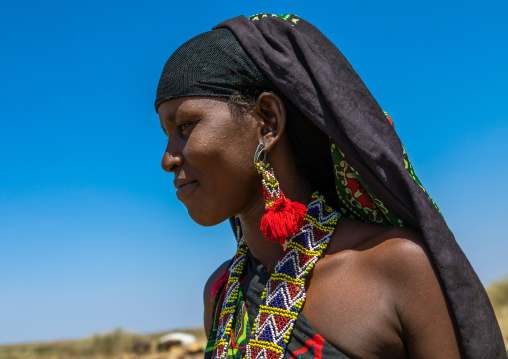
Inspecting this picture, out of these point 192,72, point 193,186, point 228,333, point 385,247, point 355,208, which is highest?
point 192,72

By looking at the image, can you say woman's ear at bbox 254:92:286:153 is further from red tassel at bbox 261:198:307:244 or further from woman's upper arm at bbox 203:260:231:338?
woman's upper arm at bbox 203:260:231:338

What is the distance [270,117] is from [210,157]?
417 millimetres

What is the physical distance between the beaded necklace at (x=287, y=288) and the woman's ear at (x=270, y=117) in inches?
15.3

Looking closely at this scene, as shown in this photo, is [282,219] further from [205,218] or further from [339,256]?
[205,218]

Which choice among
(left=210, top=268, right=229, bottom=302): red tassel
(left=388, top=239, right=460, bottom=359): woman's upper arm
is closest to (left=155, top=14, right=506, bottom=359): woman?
(left=388, top=239, right=460, bottom=359): woman's upper arm

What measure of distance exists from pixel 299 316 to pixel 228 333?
548mm

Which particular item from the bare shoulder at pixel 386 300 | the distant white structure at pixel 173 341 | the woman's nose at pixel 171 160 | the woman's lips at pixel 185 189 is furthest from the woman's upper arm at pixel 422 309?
the distant white structure at pixel 173 341

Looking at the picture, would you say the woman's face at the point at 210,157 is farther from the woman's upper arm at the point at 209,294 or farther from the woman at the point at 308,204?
the woman's upper arm at the point at 209,294

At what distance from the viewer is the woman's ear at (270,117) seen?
2984 mm

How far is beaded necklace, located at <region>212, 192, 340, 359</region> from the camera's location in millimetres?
2721

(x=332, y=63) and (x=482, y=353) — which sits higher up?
(x=332, y=63)

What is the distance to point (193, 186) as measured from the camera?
293 cm

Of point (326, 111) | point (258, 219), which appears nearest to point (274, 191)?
point (258, 219)

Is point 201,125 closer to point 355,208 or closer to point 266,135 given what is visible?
point 266,135
